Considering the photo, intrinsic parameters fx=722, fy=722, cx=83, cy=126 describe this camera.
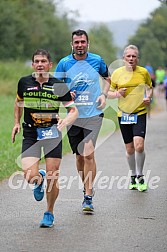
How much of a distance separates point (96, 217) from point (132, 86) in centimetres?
283

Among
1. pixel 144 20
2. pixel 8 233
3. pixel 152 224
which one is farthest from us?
pixel 144 20

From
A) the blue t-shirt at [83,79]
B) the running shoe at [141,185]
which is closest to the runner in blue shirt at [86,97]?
the blue t-shirt at [83,79]

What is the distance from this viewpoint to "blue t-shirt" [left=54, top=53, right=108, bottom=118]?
9195 mm

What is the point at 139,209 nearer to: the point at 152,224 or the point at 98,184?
the point at 152,224

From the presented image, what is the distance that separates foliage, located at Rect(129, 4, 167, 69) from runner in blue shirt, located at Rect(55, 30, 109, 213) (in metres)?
107

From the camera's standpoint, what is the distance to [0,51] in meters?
62.6

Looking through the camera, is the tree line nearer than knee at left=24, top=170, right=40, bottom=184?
No

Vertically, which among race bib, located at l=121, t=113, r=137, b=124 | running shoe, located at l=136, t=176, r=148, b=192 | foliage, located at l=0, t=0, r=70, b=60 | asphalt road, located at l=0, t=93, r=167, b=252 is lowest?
asphalt road, located at l=0, t=93, r=167, b=252

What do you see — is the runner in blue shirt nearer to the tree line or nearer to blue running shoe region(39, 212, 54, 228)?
blue running shoe region(39, 212, 54, 228)

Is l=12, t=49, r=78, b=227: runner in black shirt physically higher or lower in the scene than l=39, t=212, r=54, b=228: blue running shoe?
higher

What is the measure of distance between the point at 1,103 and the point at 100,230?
2375 centimetres

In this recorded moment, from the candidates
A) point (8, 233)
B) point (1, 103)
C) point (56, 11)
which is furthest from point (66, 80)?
point (56, 11)

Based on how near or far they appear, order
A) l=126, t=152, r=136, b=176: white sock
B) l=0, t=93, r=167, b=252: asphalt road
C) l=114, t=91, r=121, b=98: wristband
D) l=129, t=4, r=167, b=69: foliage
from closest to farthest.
Answer: l=0, t=93, r=167, b=252: asphalt road, l=114, t=91, r=121, b=98: wristband, l=126, t=152, r=136, b=176: white sock, l=129, t=4, r=167, b=69: foliage

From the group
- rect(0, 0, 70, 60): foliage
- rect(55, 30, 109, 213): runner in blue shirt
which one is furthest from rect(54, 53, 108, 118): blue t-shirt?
rect(0, 0, 70, 60): foliage
